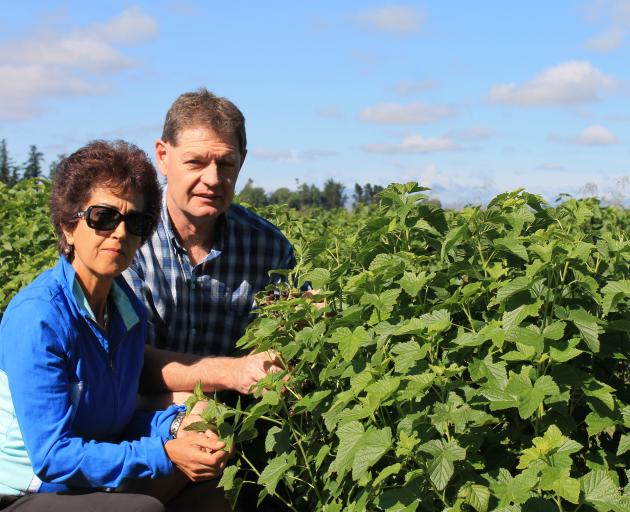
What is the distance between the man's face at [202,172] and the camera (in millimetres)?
3715

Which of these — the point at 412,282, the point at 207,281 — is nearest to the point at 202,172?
the point at 207,281

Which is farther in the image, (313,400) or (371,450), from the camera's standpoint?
(313,400)

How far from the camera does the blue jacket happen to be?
2.78 metres

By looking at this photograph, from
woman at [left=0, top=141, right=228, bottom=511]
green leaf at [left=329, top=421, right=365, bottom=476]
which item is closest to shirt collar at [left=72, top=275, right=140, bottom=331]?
woman at [left=0, top=141, right=228, bottom=511]

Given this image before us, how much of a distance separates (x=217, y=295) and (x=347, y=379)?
Result: 4.03ft

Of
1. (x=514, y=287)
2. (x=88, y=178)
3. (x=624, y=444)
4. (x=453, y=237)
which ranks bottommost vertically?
(x=624, y=444)

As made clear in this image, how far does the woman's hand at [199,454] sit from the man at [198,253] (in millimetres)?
578

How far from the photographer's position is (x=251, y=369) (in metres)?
3.25

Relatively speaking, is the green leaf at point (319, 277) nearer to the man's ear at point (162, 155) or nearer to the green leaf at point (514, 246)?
the green leaf at point (514, 246)

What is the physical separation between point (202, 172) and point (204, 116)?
0.78ft

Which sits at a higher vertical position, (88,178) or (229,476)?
(88,178)

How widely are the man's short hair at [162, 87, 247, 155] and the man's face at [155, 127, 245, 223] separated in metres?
0.03

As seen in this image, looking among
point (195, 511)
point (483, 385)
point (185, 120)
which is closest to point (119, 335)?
point (195, 511)

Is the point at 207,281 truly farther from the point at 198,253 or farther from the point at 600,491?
the point at 600,491
